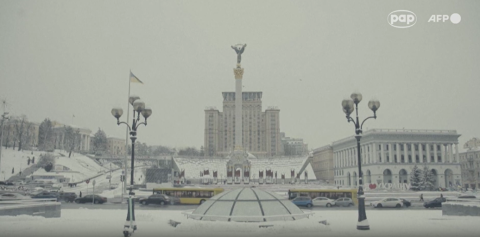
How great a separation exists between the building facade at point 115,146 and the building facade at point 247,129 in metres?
33.0

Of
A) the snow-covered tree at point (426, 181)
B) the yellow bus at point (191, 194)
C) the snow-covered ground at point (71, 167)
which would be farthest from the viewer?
the snow-covered ground at point (71, 167)

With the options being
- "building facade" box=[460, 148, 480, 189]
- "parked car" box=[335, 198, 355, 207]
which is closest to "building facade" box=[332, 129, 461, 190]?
"building facade" box=[460, 148, 480, 189]

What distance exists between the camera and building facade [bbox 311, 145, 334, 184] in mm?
100188

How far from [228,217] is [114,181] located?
5842 cm

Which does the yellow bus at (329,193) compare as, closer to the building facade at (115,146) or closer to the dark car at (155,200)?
the dark car at (155,200)

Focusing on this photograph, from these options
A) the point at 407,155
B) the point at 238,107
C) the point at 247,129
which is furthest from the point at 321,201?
the point at 247,129

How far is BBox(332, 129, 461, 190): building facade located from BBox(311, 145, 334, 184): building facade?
22.3m

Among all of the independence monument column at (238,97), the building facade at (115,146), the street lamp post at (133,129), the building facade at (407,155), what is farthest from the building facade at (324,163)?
the street lamp post at (133,129)

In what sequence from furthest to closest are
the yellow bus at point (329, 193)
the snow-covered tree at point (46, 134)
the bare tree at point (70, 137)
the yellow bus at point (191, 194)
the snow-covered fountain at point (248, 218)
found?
the snow-covered tree at point (46, 134), the bare tree at point (70, 137), the yellow bus at point (329, 193), the yellow bus at point (191, 194), the snow-covered fountain at point (248, 218)

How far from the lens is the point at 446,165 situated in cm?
7362

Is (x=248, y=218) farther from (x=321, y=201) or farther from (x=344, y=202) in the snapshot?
(x=344, y=202)

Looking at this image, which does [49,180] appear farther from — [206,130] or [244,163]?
[206,130]

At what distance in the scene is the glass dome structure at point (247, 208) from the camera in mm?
13734

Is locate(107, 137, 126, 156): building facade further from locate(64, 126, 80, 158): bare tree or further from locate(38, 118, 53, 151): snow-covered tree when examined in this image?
locate(38, 118, 53, 151): snow-covered tree
